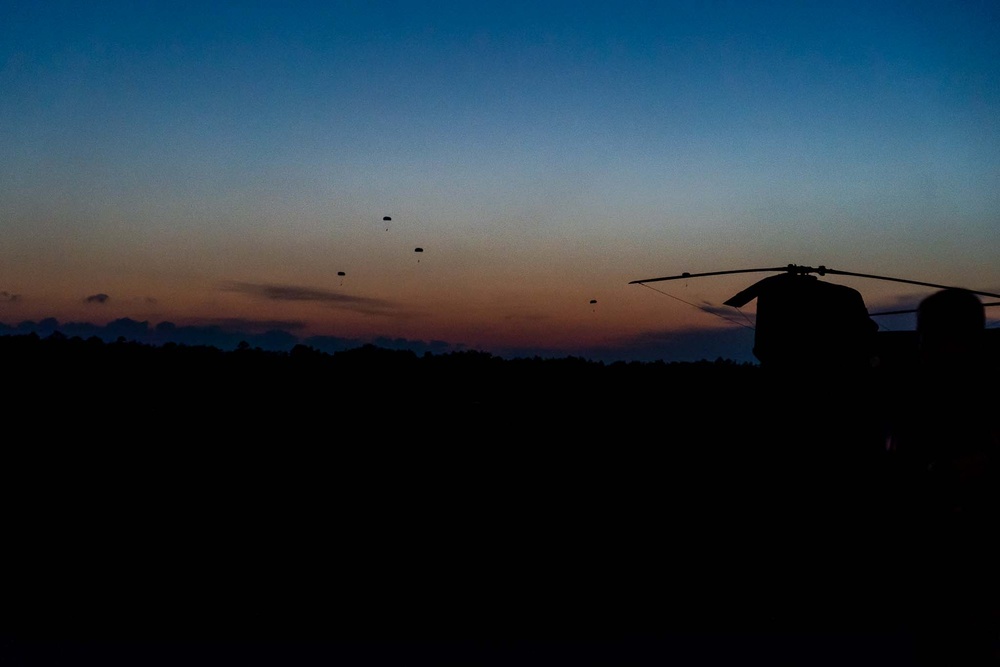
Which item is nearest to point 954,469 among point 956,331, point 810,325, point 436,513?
point 956,331

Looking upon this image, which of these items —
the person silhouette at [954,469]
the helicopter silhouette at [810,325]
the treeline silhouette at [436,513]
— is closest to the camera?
the person silhouette at [954,469]

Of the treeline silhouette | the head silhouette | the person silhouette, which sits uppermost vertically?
the head silhouette

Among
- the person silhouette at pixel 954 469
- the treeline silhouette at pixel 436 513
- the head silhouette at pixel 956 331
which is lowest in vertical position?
the treeline silhouette at pixel 436 513

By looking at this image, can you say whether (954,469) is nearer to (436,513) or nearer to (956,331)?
(956,331)

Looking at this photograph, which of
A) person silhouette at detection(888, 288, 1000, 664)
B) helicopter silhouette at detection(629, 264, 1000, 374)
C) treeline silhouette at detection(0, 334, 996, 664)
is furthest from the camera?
helicopter silhouette at detection(629, 264, 1000, 374)

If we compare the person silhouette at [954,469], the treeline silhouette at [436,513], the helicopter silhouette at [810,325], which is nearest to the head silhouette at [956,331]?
the person silhouette at [954,469]

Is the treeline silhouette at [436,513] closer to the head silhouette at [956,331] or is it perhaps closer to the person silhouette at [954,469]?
the person silhouette at [954,469]

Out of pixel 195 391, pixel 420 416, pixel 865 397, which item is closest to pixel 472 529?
pixel 865 397

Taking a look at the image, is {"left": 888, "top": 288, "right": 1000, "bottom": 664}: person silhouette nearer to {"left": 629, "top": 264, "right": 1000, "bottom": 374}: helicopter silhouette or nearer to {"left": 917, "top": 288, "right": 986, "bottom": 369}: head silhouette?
{"left": 917, "top": 288, "right": 986, "bottom": 369}: head silhouette

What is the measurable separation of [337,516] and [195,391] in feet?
52.6

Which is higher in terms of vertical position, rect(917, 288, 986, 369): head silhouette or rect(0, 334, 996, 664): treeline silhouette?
rect(917, 288, 986, 369): head silhouette

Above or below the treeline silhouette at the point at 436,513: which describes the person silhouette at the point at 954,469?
above

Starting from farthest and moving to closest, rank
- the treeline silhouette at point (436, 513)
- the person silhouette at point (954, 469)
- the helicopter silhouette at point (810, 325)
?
the helicopter silhouette at point (810, 325), the treeline silhouette at point (436, 513), the person silhouette at point (954, 469)

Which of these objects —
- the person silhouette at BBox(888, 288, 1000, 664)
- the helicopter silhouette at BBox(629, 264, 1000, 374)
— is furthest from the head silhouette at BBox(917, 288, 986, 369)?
the helicopter silhouette at BBox(629, 264, 1000, 374)
